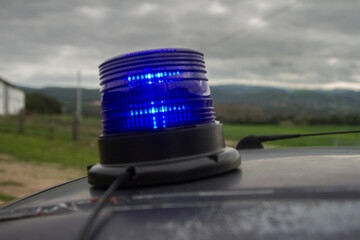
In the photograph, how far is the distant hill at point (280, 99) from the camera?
361cm

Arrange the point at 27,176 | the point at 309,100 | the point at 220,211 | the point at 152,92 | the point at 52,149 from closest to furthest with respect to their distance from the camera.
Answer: the point at 220,211 → the point at 152,92 → the point at 27,176 → the point at 309,100 → the point at 52,149

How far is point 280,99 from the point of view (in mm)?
29672

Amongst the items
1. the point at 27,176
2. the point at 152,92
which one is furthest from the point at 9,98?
the point at 152,92

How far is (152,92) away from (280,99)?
1168 inches

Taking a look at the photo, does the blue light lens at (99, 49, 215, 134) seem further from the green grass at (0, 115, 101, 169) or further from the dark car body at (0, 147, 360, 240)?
the green grass at (0, 115, 101, 169)

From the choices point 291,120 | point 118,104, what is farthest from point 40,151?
point 118,104

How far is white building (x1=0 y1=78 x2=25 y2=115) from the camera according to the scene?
60125 mm

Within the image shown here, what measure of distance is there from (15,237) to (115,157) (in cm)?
33

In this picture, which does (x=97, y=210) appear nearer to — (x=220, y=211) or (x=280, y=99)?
(x=220, y=211)

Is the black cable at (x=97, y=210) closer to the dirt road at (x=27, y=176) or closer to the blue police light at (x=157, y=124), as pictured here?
the blue police light at (x=157, y=124)

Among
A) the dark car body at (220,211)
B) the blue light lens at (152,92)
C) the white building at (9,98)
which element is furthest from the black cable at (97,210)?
the white building at (9,98)

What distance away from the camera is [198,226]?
78 cm

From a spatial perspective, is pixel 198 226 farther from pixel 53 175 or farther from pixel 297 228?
pixel 53 175

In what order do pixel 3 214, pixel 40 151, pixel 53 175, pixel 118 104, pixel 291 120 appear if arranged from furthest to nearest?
pixel 40 151 < pixel 291 120 < pixel 53 175 < pixel 118 104 < pixel 3 214
